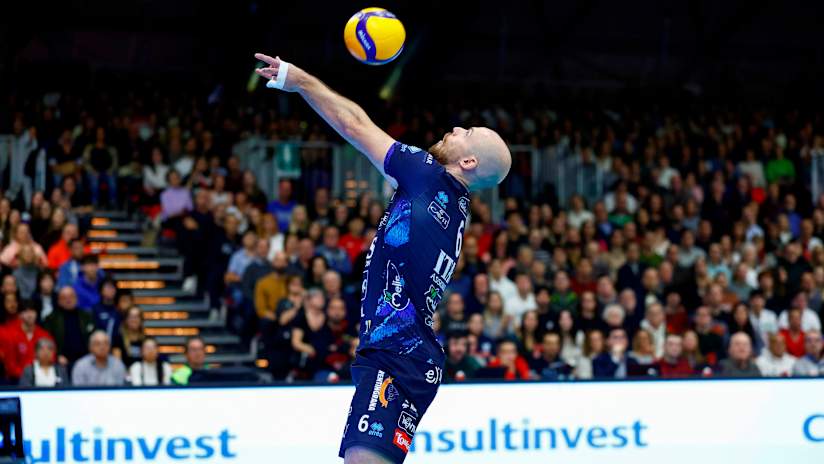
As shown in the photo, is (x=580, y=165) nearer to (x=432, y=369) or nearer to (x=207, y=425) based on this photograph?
(x=207, y=425)

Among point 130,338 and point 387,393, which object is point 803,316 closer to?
point 130,338

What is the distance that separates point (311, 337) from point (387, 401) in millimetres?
8130

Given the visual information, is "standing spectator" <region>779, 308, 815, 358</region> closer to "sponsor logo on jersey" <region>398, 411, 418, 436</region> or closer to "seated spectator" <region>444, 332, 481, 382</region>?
"seated spectator" <region>444, 332, 481, 382</region>

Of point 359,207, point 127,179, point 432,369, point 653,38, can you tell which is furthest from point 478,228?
point 653,38

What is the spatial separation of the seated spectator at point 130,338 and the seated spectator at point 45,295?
807 mm

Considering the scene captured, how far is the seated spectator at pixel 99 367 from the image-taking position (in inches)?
509

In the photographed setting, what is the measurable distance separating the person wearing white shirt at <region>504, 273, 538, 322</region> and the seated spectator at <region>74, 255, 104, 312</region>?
4915 mm

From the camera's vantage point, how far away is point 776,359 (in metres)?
15.1

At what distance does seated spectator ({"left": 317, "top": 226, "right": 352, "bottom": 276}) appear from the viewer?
642 inches

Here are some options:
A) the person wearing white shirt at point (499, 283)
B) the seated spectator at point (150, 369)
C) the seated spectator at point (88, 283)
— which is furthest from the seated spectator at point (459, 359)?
the seated spectator at point (88, 283)

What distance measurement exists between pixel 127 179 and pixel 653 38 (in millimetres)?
15845

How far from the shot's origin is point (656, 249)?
1833cm

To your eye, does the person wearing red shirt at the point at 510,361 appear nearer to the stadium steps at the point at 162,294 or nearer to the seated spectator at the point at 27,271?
the stadium steps at the point at 162,294

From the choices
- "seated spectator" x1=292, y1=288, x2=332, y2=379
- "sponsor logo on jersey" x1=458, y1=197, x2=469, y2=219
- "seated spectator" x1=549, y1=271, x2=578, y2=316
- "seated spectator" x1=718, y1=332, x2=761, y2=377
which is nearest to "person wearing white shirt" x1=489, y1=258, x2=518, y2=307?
"seated spectator" x1=549, y1=271, x2=578, y2=316
